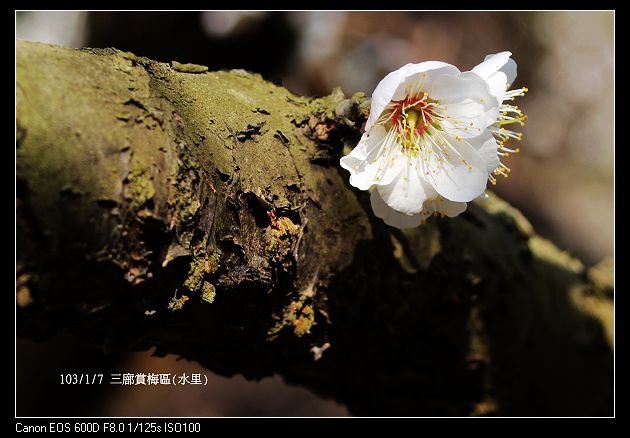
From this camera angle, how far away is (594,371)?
1696mm

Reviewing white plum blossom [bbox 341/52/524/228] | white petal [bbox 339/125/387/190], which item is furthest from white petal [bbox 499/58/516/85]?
white petal [bbox 339/125/387/190]

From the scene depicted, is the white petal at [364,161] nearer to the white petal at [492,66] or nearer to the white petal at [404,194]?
the white petal at [404,194]

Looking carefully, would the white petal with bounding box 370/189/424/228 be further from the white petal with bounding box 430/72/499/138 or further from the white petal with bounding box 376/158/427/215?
the white petal with bounding box 430/72/499/138

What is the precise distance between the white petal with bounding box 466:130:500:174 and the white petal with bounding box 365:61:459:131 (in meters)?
0.12

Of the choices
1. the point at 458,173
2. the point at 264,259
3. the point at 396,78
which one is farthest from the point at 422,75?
the point at 264,259

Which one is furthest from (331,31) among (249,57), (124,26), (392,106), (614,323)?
(392,106)

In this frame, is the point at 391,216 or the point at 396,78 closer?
the point at 396,78

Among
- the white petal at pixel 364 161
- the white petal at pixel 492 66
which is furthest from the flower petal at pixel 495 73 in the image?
the white petal at pixel 364 161

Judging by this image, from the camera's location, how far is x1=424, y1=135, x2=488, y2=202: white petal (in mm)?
995

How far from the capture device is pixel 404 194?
1.00 m

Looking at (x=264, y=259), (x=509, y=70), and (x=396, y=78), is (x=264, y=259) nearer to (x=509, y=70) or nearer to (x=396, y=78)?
(x=396, y=78)

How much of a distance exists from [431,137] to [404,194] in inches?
4.9

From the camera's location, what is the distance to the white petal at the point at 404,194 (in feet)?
3.28

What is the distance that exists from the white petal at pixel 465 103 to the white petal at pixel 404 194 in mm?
110
